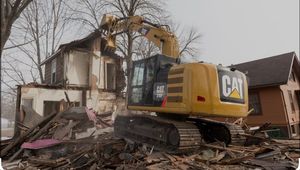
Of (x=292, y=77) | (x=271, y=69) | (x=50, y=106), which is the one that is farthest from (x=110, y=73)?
(x=292, y=77)

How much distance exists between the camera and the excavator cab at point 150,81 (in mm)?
8266

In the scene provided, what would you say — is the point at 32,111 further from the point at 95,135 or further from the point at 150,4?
the point at 150,4

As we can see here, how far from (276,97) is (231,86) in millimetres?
11510

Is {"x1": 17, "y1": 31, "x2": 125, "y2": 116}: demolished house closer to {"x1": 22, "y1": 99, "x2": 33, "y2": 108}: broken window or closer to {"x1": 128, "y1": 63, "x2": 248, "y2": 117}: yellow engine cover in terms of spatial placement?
{"x1": 22, "y1": 99, "x2": 33, "y2": 108}: broken window

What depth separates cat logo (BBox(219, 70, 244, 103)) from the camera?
764 centimetres

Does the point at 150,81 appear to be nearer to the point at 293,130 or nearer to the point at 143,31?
the point at 143,31

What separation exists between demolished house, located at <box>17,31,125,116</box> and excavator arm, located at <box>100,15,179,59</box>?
173 inches

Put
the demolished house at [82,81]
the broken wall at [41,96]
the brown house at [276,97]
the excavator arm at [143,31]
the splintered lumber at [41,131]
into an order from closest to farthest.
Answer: the splintered lumber at [41,131]
the excavator arm at [143,31]
the broken wall at [41,96]
the demolished house at [82,81]
the brown house at [276,97]

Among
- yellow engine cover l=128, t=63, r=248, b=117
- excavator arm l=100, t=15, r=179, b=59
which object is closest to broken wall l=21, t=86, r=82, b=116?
excavator arm l=100, t=15, r=179, b=59

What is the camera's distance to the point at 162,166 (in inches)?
256

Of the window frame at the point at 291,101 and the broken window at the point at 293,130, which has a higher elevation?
the window frame at the point at 291,101

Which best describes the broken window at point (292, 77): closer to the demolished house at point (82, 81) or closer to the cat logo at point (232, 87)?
the demolished house at point (82, 81)

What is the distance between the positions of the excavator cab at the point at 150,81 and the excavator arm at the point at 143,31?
161 centimetres


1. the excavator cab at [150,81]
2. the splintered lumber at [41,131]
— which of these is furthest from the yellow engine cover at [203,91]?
the splintered lumber at [41,131]
